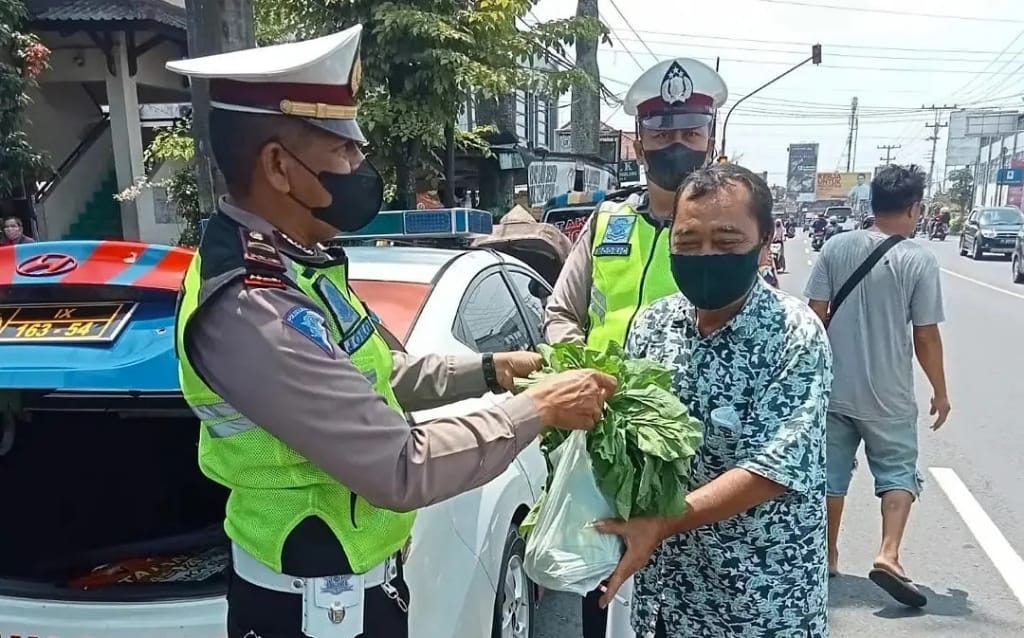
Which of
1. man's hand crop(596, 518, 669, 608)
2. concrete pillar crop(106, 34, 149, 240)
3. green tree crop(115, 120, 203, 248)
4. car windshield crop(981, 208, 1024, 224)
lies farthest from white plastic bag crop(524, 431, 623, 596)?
car windshield crop(981, 208, 1024, 224)

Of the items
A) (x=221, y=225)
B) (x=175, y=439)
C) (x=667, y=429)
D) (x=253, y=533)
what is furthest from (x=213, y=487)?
(x=667, y=429)

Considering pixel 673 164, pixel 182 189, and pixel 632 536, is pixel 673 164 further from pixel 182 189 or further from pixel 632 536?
pixel 182 189

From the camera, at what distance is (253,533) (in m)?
1.51

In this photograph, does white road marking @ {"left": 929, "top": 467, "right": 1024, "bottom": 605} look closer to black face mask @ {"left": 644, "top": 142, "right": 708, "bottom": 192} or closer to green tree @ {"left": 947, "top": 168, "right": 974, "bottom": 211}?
black face mask @ {"left": 644, "top": 142, "right": 708, "bottom": 192}

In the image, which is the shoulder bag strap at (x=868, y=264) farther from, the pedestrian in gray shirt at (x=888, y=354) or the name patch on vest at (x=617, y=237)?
the name patch on vest at (x=617, y=237)

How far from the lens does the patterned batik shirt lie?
1612 mm

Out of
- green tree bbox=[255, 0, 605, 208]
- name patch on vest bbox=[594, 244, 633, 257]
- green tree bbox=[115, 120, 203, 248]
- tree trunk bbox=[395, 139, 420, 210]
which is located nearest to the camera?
name patch on vest bbox=[594, 244, 633, 257]

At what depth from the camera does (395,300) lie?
2637 millimetres

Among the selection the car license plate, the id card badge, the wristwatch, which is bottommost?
the id card badge

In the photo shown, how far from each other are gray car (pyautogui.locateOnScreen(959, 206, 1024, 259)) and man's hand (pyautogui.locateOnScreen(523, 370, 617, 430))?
25.2 meters

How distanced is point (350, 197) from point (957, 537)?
13.1 ft

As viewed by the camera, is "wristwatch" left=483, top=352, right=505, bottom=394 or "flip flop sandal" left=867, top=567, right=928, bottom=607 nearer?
"wristwatch" left=483, top=352, right=505, bottom=394

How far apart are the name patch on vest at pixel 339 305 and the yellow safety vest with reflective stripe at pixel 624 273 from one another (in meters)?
1.08

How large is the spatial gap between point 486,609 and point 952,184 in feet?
260
